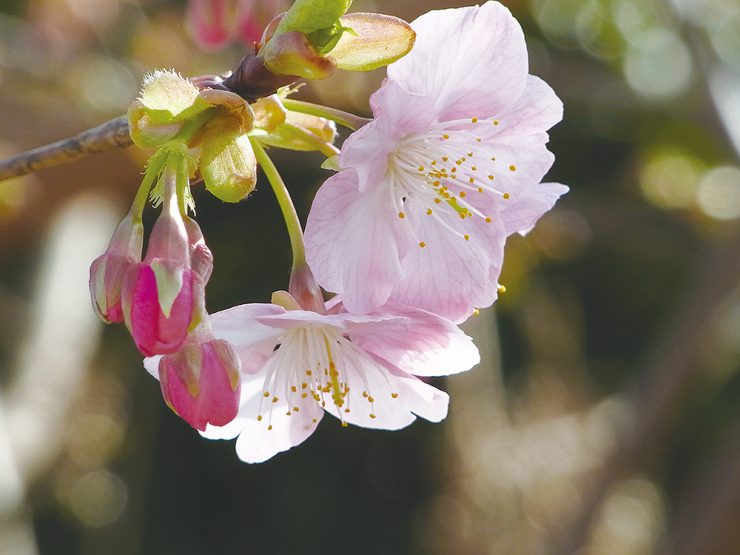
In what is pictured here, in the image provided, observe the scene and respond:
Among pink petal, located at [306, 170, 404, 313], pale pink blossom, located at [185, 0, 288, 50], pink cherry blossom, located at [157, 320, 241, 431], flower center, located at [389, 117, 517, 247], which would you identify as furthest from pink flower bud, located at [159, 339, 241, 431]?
Result: pale pink blossom, located at [185, 0, 288, 50]

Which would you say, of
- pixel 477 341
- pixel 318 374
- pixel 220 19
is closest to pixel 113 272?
pixel 318 374

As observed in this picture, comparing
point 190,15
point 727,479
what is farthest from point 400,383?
point 727,479

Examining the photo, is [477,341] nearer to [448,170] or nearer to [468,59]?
[448,170]

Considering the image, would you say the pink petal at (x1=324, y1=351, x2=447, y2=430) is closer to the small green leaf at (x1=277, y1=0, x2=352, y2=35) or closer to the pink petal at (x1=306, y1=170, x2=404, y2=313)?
the pink petal at (x1=306, y1=170, x2=404, y2=313)

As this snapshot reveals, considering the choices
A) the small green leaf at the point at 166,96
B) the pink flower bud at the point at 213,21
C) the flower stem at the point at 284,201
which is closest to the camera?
the small green leaf at the point at 166,96

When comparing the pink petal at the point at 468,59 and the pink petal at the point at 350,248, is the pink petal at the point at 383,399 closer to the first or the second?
the pink petal at the point at 350,248

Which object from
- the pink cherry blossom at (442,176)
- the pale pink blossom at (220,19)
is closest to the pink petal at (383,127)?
the pink cherry blossom at (442,176)
